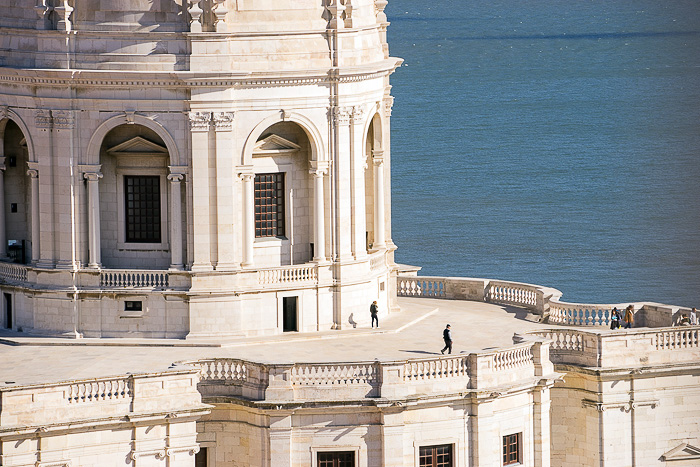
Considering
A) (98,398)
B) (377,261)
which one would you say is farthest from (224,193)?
(98,398)

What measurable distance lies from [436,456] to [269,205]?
1228 cm

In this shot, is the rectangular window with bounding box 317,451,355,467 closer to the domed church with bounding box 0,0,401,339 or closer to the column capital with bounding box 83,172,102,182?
the domed church with bounding box 0,0,401,339

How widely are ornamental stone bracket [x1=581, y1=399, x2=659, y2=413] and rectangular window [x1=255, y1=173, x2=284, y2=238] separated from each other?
12.8 metres

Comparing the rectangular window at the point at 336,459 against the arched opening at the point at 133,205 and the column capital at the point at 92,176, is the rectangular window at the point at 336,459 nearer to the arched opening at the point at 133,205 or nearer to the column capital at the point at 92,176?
the arched opening at the point at 133,205

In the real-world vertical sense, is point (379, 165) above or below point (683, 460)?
above

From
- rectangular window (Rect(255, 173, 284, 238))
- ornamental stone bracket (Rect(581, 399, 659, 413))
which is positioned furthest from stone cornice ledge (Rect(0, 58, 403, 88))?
ornamental stone bracket (Rect(581, 399, 659, 413))

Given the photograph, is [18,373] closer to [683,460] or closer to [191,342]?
[191,342]

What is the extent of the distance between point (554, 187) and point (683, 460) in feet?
255

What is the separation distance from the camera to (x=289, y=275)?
8456cm

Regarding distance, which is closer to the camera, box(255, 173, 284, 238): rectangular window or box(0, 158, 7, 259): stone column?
box(255, 173, 284, 238): rectangular window

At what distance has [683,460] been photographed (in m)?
85.2

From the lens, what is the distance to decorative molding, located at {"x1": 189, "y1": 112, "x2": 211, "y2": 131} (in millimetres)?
82625

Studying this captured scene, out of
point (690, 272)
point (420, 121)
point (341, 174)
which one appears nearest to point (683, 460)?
point (341, 174)

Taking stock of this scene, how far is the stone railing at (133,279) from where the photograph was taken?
83.5 metres
